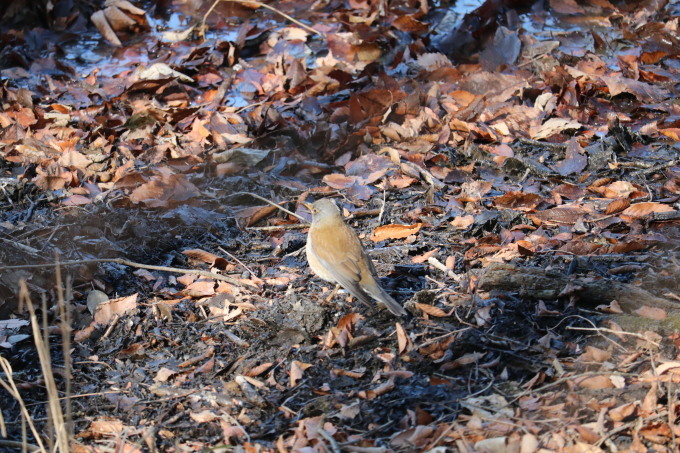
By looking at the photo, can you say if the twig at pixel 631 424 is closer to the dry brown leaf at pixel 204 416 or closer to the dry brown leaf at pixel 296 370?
the dry brown leaf at pixel 296 370

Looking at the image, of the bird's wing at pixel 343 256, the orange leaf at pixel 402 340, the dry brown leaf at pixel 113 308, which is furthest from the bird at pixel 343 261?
the dry brown leaf at pixel 113 308

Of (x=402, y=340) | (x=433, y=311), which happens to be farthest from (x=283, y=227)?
(x=402, y=340)

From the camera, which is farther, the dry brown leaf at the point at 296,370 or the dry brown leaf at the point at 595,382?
the dry brown leaf at the point at 296,370

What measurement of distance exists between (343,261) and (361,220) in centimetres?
116

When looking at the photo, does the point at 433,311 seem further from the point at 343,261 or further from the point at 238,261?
the point at 238,261

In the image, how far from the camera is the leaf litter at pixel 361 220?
3555 millimetres

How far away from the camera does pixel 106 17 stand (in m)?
9.12

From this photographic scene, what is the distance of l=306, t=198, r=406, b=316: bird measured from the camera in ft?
14.0

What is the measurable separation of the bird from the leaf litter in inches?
7.0

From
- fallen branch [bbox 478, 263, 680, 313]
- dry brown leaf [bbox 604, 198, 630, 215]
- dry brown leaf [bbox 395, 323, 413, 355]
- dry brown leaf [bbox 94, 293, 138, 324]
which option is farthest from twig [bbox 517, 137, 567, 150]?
dry brown leaf [bbox 94, 293, 138, 324]

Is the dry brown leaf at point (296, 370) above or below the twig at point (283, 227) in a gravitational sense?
above

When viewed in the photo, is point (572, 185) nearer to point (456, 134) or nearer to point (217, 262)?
point (456, 134)

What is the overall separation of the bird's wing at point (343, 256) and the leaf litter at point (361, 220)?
21cm

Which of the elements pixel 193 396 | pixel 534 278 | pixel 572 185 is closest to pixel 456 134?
pixel 572 185
